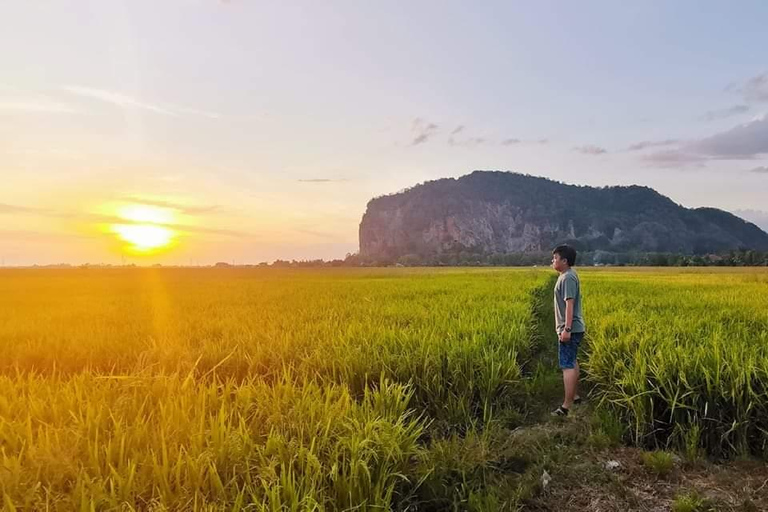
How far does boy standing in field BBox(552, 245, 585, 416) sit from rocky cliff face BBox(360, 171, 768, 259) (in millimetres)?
145497

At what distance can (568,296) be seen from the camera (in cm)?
484

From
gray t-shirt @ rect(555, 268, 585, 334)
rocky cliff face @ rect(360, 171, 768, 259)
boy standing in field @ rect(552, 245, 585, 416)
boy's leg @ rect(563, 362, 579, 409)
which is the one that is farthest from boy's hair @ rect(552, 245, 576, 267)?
rocky cliff face @ rect(360, 171, 768, 259)

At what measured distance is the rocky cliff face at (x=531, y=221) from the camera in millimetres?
145875

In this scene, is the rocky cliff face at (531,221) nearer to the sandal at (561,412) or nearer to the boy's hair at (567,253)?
the boy's hair at (567,253)

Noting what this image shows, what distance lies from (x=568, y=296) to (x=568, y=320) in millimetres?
248

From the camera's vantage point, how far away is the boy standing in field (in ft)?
15.8

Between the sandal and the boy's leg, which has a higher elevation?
the boy's leg

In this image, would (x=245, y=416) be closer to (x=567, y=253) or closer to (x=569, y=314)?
(x=569, y=314)

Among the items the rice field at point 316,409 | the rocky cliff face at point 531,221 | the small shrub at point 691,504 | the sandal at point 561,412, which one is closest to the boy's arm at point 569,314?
the rice field at point 316,409

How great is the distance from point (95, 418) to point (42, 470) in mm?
Answer: 641

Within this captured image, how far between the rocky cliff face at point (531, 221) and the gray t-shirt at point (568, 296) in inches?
5726

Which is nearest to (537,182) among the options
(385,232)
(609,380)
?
(385,232)

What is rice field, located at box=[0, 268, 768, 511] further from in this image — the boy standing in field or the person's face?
the person's face

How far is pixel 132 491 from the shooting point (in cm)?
231
